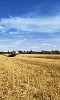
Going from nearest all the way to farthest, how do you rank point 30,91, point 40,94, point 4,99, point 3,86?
point 4,99 → point 40,94 → point 30,91 → point 3,86

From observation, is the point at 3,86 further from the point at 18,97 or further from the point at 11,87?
the point at 18,97

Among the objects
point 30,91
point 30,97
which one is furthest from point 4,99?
point 30,91

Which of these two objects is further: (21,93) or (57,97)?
(21,93)

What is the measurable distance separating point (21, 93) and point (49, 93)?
161 centimetres

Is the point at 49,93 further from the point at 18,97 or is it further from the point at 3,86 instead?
the point at 3,86

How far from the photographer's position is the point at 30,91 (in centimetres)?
1397

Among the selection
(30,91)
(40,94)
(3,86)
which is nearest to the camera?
(40,94)

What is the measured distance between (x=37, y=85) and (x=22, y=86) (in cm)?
114

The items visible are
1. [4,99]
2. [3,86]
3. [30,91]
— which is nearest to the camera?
[4,99]

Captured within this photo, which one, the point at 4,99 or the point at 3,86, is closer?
the point at 4,99

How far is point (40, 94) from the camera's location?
13.0 meters

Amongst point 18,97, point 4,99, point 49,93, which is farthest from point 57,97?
point 4,99

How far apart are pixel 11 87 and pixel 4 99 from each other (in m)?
2.98

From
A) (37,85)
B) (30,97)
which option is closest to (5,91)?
(30,97)
